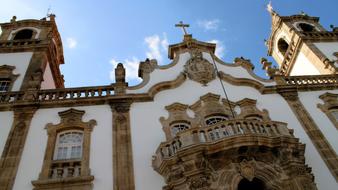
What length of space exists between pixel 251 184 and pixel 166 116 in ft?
16.1

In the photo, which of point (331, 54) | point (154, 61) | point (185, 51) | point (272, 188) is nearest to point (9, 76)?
point (154, 61)

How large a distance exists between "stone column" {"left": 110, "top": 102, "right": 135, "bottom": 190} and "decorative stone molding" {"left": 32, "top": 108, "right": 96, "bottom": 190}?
38.9 inches

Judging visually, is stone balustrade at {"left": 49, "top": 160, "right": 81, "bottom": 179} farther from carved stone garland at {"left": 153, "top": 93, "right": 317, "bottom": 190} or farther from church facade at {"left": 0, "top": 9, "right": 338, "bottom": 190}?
carved stone garland at {"left": 153, "top": 93, "right": 317, "bottom": 190}

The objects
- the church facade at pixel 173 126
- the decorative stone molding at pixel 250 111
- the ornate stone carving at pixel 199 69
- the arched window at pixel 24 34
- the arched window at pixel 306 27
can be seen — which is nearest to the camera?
the church facade at pixel 173 126

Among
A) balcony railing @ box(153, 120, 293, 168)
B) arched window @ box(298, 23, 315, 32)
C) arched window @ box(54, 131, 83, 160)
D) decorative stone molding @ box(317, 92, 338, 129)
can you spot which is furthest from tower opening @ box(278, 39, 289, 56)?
arched window @ box(54, 131, 83, 160)

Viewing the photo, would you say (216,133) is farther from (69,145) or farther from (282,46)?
(282,46)

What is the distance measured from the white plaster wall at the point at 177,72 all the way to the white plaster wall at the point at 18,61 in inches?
259

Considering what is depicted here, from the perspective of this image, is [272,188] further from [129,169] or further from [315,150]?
[129,169]

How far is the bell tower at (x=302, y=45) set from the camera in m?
22.8

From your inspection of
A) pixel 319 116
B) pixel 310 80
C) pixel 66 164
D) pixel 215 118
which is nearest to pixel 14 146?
pixel 66 164

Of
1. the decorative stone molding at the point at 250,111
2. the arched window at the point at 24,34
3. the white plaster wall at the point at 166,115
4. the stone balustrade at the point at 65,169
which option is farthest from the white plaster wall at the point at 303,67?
the arched window at the point at 24,34

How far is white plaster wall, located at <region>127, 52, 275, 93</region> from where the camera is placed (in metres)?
18.2

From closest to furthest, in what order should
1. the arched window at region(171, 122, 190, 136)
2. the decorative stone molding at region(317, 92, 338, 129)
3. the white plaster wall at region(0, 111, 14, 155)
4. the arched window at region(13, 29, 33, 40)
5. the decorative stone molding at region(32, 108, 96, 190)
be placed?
the decorative stone molding at region(32, 108, 96, 190), the white plaster wall at region(0, 111, 14, 155), the arched window at region(171, 122, 190, 136), the decorative stone molding at region(317, 92, 338, 129), the arched window at region(13, 29, 33, 40)

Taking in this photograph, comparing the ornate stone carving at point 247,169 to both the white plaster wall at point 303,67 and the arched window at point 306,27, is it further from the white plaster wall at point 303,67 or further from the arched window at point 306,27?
the arched window at point 306,27
